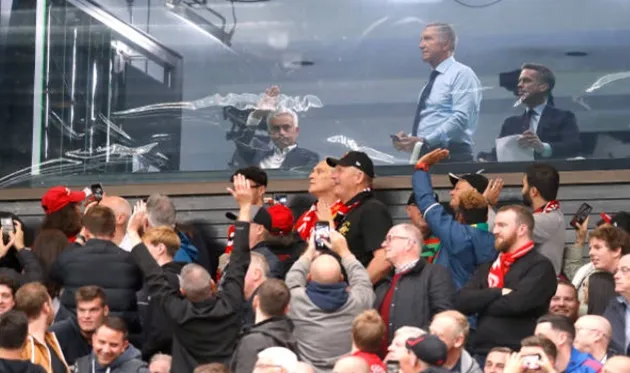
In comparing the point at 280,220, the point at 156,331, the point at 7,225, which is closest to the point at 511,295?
the point at 280,220

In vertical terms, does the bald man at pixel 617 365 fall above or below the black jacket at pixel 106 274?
above

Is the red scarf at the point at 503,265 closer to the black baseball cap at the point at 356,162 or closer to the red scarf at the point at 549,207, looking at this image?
the red scarf at the point at 549,207

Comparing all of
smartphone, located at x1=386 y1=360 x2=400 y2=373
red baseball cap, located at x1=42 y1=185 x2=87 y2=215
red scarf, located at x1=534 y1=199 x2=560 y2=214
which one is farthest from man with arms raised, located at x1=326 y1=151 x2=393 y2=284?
red baseball cap, located at x1=42 y1=185 x2=87 y2=215

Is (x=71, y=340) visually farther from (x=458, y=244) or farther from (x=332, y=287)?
(x=458, y=244)

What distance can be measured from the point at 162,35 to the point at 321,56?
4.44 ft

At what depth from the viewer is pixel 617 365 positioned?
1360 centimetres

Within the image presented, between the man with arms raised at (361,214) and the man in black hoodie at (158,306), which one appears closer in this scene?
the man in black hoodie at (158,306)

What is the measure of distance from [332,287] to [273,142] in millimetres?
3622

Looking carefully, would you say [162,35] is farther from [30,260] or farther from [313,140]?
[30,260]

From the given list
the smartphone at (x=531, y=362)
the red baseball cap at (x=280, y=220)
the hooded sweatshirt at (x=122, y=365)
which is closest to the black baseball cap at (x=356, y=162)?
the red baseball cap at (x=280, y=220)

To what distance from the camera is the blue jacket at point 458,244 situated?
1595cm

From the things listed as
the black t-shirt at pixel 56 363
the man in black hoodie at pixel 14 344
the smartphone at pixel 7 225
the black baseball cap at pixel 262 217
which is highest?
the black baseball cap at pixel 262 217

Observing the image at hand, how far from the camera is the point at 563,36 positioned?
1800cm

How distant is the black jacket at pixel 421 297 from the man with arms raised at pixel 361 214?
0.67 m
